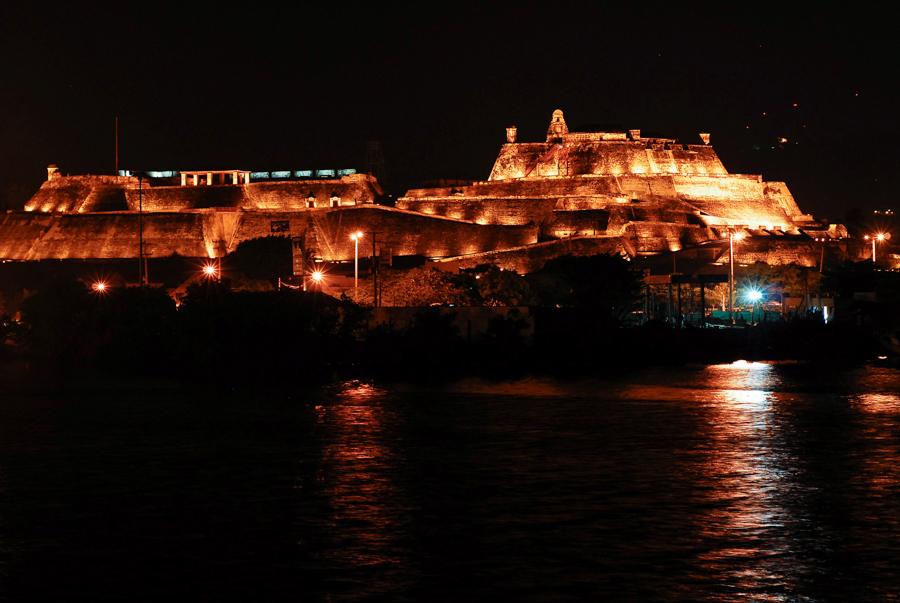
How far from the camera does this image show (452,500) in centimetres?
2041

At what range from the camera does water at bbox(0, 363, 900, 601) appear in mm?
15664

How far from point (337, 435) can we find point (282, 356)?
13607mm

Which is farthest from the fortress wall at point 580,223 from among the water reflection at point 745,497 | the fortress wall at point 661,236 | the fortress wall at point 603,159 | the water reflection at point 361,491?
the water reflection at point 361,491

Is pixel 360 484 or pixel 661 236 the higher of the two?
pixel 661 236

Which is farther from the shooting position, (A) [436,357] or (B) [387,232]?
(B) [387,232]

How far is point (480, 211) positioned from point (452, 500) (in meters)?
62.9

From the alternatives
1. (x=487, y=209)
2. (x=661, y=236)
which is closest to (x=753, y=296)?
(x=661, y=236)

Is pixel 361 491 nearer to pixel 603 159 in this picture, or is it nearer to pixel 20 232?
pixel 603 159

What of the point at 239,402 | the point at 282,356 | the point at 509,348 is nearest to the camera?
the point at 239,402

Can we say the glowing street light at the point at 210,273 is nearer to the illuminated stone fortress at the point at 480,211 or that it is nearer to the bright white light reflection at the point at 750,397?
the illuminated stone fortress at the point at 480,211

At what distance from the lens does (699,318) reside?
61.2 meters

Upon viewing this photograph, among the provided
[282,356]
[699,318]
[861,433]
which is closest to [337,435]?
[861,433]

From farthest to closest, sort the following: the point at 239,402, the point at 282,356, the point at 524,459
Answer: the point at 282,356
the point at 239,402
the point at 524,459

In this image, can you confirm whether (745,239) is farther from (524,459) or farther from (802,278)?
(524,459)
